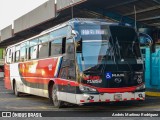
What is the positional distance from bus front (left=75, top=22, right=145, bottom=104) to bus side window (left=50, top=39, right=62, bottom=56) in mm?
1410

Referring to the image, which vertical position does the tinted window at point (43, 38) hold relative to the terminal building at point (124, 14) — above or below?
below

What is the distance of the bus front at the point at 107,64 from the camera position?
10578mm

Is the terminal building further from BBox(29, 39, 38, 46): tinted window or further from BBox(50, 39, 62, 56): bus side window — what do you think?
BBox(50, 39, 62, 56): bus side window

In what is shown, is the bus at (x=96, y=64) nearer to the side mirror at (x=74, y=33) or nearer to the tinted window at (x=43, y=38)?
the side mirror at (x=74, y=33)

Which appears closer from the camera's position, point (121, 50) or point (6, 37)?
point (121, 50)

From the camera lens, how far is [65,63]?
38.2 ft

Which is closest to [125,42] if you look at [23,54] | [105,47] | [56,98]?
[105,47]

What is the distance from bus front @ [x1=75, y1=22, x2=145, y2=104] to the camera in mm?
10578

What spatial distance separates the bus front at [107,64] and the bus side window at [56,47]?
141cm

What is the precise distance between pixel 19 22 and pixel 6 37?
723cm

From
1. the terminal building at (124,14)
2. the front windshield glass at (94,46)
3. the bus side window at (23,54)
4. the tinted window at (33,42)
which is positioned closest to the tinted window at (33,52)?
the tinted window at (33,42)

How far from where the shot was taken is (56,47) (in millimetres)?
12742

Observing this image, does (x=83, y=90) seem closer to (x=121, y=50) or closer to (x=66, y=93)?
(x=66, y=93)

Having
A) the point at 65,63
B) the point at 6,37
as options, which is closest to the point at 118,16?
the point at 65,63
